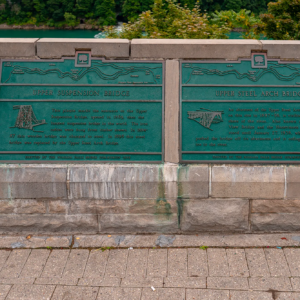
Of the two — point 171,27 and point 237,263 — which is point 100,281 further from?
point 171,27

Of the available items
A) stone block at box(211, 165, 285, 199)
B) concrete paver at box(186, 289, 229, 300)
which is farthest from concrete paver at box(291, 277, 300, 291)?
stone block at box(211, 165, 285, 199)

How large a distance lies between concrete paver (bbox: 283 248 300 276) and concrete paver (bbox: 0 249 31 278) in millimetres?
3351

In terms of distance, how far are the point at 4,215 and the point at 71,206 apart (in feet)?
3.24

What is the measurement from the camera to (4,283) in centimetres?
380

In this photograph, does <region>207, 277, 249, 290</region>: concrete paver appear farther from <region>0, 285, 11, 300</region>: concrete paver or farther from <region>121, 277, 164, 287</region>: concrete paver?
<region>0, 285, 11, 300</region>: concrete paver

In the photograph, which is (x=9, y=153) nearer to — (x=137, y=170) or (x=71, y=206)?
(x=71, y=206)

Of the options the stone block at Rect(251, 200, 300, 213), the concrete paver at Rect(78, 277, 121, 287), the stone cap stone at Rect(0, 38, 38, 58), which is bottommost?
the concrete paver at Rect(78, 277, 121, 287)

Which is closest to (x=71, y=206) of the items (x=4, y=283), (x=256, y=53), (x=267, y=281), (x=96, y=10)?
(x=4, y=283)

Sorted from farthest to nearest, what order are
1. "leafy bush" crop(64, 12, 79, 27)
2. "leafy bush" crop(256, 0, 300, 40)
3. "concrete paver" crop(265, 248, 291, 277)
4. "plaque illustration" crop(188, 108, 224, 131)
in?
1. "leafy bush" crop(64, 12, 79, 27)
2. "leafy bush" crop(256, 0, 300, 40)
3. "plaque illustration" crop(188, 108, 224, 131)
4. "concrete paver" crop(265, 248, 291, 277)

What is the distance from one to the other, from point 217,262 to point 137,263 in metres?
1.02

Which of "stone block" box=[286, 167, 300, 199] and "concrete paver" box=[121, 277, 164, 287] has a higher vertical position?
"stone block" box=[286, 167, 300, 199]

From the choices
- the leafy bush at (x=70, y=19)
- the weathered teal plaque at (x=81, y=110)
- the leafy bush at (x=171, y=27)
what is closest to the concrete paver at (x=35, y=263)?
the weathered teal plaque at (x=81, y=110)

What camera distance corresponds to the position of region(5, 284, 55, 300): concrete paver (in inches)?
141

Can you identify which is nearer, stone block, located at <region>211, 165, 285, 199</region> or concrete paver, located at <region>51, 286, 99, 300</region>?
concrete paver, located at <region>51, 286, 99, 300</region>
